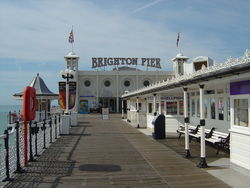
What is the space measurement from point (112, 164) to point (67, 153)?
93.8 inches

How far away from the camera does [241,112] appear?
696 cm

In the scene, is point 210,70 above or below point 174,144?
above

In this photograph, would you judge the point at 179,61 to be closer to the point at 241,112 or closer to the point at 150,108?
the point at 150,108

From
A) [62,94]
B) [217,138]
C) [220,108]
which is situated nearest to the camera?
[217,138]

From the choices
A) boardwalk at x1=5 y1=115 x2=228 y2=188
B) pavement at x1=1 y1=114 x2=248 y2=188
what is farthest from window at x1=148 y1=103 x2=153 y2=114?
boardwalk at x1=5 y1=115 x2=228 y2=188

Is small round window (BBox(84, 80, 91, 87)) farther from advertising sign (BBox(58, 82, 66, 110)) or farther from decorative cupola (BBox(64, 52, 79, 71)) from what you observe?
advertising sign (BBox(58, 82, 66, 110))

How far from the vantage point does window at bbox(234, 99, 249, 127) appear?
6774 mm

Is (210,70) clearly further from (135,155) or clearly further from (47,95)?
(47,95)

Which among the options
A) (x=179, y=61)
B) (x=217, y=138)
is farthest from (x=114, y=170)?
(x=179, y=61)

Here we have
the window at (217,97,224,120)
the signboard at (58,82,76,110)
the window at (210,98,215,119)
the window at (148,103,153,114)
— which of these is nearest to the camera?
the window at (217,97,224,120)

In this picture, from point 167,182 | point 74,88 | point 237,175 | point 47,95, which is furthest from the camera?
point 47,95

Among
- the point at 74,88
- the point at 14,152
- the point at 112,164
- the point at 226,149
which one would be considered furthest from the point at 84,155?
the point at 74,88

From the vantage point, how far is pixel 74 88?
59.8 ft

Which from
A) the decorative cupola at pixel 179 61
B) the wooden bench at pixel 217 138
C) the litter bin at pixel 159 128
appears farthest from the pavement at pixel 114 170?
the decorative cupola at pixel 179 61
